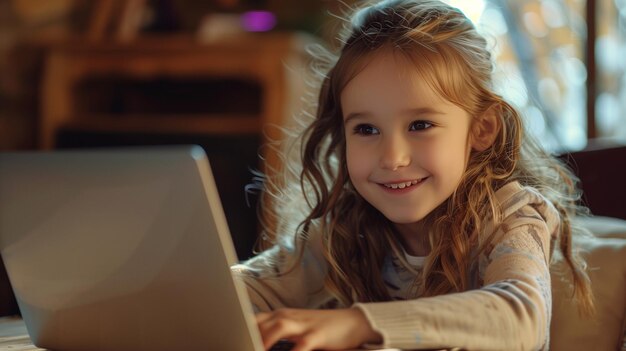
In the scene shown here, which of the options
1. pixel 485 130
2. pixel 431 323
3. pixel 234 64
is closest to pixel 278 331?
pixel 431 323

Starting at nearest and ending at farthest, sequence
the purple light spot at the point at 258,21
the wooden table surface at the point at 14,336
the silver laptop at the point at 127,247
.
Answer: the silver laptop at the point at 127,247
the wooden table surface at the point at 14,336
the purple light spot at the point at 258,21

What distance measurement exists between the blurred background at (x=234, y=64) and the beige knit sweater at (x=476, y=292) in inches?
56.2

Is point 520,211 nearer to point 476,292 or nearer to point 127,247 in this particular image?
point 476,292

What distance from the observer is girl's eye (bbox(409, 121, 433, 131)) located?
1.15 m

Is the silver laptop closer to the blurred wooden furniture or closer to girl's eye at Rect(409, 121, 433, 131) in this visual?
girl's eye at Rect(409, 121, 433, 131)

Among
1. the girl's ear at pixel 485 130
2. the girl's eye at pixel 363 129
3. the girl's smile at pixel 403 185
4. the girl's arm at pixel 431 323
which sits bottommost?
the girl's arm at pixel 431 323

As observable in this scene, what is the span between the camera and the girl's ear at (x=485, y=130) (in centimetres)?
122

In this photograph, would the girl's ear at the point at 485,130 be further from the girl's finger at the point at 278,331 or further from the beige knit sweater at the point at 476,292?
the girl's finger at the point at 278,331

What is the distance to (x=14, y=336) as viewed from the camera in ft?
3.44

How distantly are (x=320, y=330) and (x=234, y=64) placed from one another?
2.23 meters

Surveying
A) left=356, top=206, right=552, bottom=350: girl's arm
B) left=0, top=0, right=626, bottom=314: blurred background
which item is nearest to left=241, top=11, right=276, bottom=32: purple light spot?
left=0, top=0, right=626, bottom=314: blurred background

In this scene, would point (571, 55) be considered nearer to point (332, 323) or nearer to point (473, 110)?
point (473, 110)

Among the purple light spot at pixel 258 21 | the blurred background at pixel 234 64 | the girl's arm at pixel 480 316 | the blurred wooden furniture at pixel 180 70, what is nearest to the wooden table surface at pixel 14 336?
the girl's arm at pixel 480 316

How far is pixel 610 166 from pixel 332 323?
90 cm
